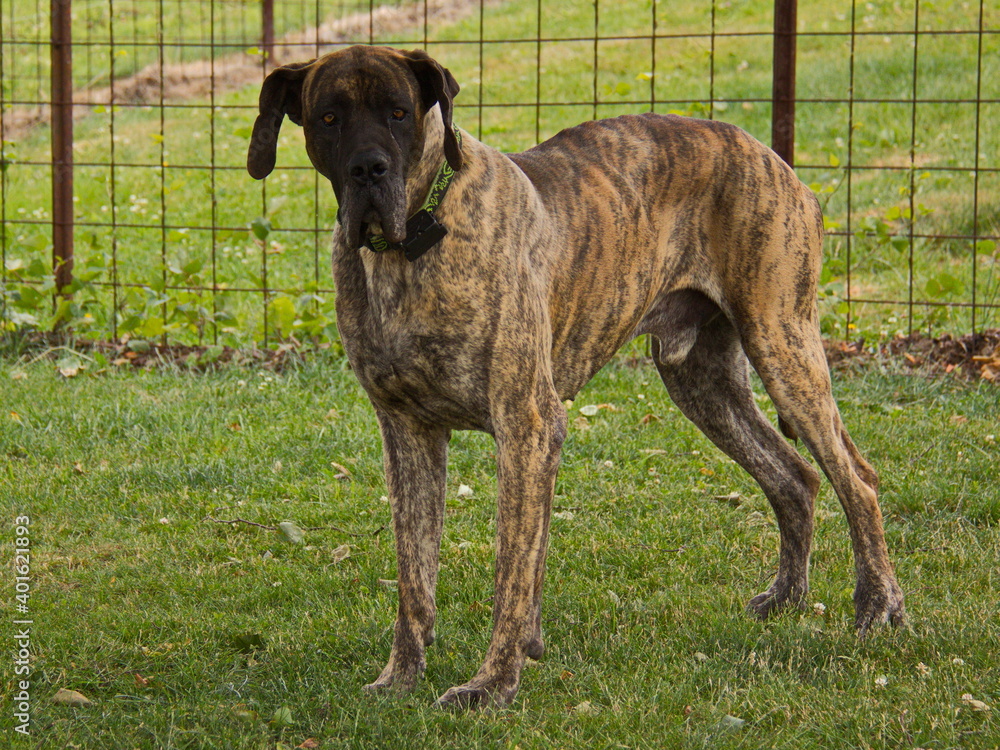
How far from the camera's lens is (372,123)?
286 centimetres

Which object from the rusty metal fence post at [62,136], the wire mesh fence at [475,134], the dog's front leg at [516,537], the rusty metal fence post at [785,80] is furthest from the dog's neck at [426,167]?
the rusty metal fence post at [62,136]

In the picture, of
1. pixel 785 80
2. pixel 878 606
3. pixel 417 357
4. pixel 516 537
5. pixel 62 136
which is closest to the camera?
pixel 417 357

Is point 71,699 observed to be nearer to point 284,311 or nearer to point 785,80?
point 284,311

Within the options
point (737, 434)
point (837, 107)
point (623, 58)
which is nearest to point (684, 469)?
point (737, 434)

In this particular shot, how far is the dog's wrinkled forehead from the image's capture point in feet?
9.39

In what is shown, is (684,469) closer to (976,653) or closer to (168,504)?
(976,653)

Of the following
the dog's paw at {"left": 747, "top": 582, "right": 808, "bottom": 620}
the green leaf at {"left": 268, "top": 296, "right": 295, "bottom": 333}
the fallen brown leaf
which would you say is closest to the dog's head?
the fallen brown leaf

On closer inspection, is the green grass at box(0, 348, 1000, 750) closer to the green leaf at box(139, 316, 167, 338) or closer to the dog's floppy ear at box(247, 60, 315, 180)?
the green leaf at box(139, 316, 167, 338)

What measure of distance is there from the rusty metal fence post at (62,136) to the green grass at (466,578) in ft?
3.57

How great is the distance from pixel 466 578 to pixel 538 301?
1.31 metres

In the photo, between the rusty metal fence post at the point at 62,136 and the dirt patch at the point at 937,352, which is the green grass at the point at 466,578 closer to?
the dirt patch at the point at 937,352

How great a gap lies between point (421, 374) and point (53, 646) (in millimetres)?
1522

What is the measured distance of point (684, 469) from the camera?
200 inches

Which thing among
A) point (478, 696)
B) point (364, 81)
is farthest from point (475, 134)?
point (478, 696)
